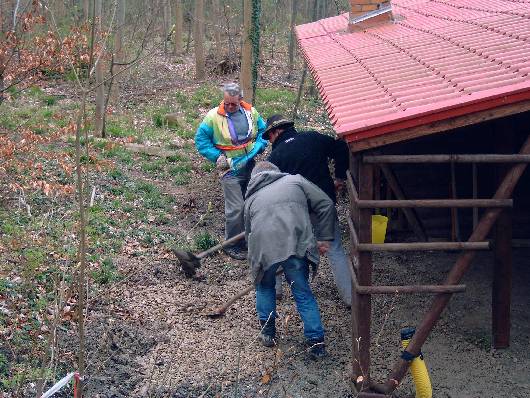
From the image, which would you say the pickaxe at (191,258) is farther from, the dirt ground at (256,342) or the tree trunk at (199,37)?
the tree trunk at (199,37)

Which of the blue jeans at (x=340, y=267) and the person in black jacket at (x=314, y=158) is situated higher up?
the person in black jacket at (x=314, y=158)

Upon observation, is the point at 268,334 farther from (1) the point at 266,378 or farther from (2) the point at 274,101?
(2) the point at 274,101

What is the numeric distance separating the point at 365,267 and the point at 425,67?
6.89 feet

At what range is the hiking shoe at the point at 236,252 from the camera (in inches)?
381

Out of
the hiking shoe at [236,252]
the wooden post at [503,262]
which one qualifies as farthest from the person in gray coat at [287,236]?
the hiking shoe at [236,252]

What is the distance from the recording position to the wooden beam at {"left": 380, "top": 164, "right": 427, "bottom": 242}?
804 cm

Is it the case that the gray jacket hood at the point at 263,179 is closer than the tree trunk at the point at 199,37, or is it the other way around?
the gray jacket hood at the point at 263,179

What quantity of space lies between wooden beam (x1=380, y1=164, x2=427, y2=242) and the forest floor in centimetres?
76

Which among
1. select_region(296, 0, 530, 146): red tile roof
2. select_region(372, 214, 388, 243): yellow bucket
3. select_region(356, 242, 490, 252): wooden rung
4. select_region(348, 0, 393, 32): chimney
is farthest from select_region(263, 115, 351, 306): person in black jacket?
select_region(348, 0, 393, 32): chimney

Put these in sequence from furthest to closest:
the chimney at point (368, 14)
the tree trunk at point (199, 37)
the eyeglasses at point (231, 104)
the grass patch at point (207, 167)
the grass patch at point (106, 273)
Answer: the tree trunk at point (199, 37), the grass patch at point (207, 167), the chimney at point (368, 14), the eyeglasses at point (231, 104), the grass patch at point (106, 273)

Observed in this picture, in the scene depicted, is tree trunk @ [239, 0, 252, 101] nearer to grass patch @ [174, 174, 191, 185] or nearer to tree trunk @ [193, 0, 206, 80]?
grass patch @ [174, 174, 191, 185]

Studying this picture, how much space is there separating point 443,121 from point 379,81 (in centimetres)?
150

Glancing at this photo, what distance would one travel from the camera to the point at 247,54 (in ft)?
43.9

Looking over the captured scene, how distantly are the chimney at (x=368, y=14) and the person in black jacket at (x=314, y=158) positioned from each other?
14.4ft
